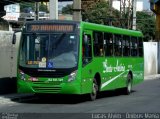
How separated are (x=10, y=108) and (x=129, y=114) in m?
3.98

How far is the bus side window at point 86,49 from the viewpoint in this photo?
19.0 metres

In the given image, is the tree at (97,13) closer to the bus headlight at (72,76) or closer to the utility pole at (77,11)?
the utility pole at (77,11)

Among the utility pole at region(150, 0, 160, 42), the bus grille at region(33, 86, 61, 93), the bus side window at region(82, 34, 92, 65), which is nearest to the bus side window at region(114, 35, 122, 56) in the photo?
the bus side window at region(82, 34, 92, 65)

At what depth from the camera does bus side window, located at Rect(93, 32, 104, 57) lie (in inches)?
800

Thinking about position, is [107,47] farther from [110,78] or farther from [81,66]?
[81,66]

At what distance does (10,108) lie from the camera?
16859 millimetres

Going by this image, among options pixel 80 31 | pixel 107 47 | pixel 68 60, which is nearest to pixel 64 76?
pixel 68 60

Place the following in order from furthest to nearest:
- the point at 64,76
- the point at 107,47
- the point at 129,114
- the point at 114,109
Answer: the point at 107,47
the point at 64,76
the point at 114,109
the point at 129,114

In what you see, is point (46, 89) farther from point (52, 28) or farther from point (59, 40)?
point (52, 28)

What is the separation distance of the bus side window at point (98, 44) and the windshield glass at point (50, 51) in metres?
1.77

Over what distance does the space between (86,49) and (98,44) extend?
1471 millimetres

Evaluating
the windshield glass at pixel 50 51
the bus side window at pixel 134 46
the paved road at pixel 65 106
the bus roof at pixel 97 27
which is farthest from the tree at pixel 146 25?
the windshield glass at pixel 50 51

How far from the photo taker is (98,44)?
20.6 metres

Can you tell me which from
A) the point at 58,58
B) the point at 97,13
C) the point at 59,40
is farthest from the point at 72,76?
the point at 97,13
